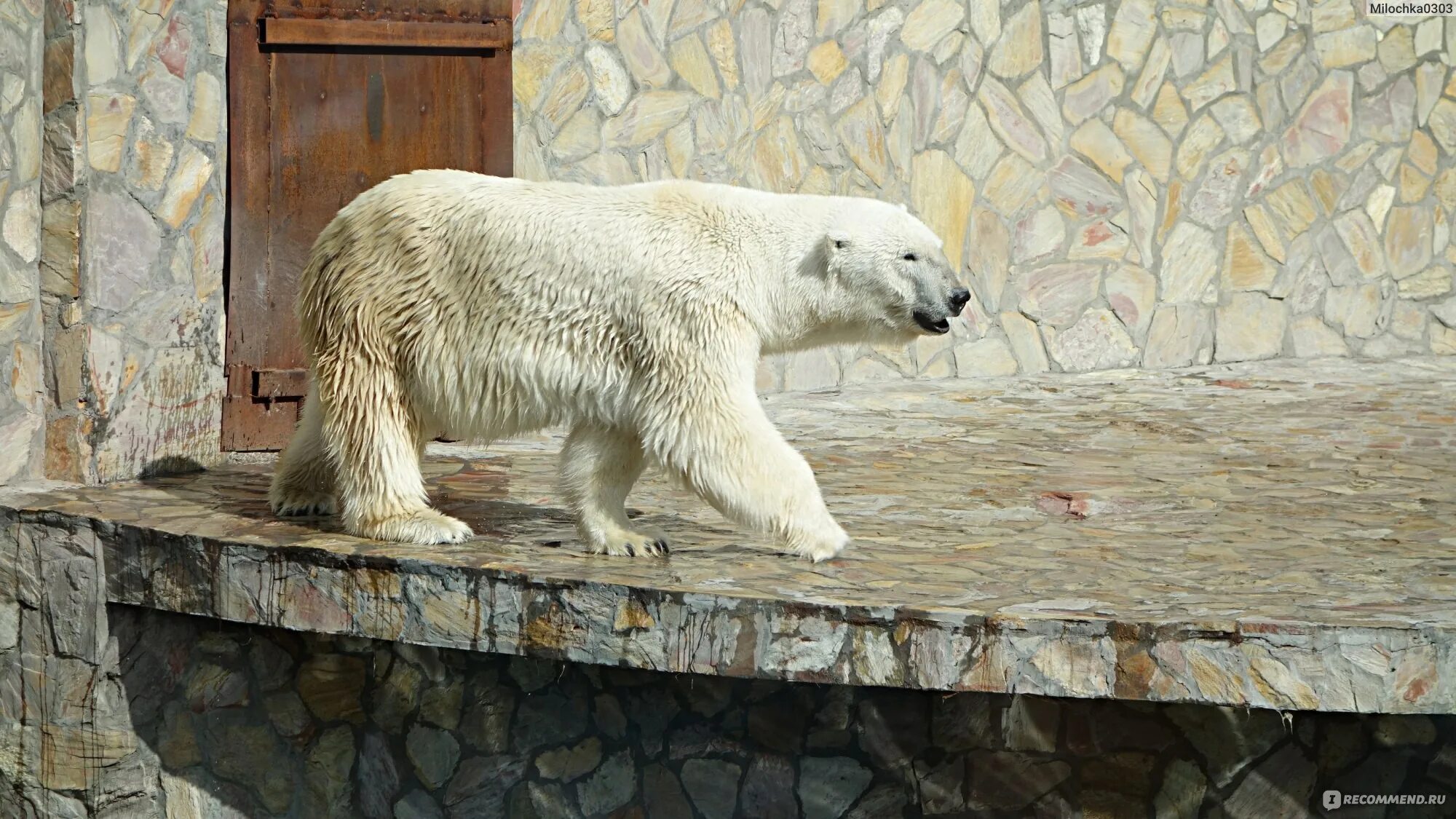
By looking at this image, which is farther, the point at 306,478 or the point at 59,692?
the point at 59,692

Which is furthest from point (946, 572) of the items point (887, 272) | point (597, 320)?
point (597, 320)

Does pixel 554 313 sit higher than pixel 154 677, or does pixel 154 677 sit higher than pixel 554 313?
pixel 554 313

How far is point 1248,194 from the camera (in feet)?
27.2

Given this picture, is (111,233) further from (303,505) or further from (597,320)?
(597,320)

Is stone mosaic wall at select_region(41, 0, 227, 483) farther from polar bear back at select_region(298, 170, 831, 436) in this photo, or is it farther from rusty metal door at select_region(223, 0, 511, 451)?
polar bear back at select_region(298, 170, 831, 436)

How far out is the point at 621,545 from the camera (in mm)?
4172

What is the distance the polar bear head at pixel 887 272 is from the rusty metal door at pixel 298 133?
7.74ft

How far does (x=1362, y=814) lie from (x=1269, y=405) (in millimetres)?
3217

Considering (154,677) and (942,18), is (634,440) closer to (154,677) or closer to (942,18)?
(154,677)

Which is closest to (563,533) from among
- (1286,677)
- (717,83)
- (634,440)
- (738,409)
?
(634,440)

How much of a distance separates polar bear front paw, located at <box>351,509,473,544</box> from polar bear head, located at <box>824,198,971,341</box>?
113 centimetres

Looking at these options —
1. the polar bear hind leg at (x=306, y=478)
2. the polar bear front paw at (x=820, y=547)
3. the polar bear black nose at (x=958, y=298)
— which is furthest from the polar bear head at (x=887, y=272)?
the polar bear hind leg at (x=306, y=478)

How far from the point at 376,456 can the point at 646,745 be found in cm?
103

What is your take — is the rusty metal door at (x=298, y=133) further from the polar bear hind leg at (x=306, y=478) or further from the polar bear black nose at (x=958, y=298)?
the polar bear black nose at (x=958, y=298)
